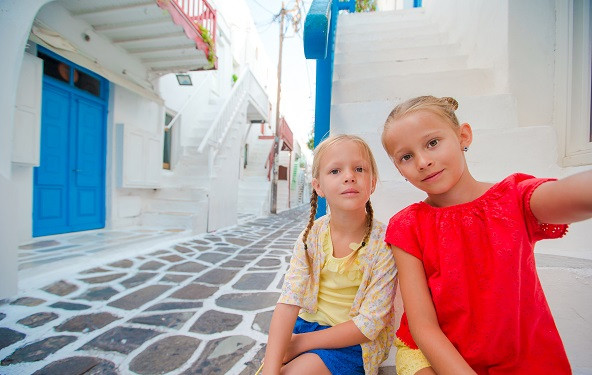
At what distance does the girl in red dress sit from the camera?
2.62 ft

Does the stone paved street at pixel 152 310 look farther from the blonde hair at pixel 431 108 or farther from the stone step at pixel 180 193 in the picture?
the stone step at pixel 180 193

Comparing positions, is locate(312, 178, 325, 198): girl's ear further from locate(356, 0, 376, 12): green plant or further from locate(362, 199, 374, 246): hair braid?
locate(356, 0, 376, 12): green plant

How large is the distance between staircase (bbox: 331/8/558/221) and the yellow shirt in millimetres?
561

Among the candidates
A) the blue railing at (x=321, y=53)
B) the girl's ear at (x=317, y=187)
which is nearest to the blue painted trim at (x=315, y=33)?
the blue railing at (x=321, y=53)

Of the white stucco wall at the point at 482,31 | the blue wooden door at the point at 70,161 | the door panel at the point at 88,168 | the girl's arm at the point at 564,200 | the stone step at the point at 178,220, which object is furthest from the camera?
the stone step at the point at 178,220

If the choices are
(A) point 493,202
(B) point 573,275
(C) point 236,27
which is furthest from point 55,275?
(C) point 236,27

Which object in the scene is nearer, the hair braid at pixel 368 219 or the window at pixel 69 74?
the hair braid at pixel 368 219

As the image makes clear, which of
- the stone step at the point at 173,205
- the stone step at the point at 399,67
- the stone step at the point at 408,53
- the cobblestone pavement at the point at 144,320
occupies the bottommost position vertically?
the cobblestone pavement at the point at 144,320

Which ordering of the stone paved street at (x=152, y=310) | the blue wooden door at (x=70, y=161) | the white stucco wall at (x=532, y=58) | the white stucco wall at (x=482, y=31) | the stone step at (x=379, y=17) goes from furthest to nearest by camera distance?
the blue wooden door at (x=70, y=161) < the stone step at (x=379, y=17) < the white stucco wall at (x=482, y=31) < the white stucco wall at (x=532, y=58) < the stone paved street at (x=152, y=310)

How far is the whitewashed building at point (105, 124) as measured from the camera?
3.26 metres

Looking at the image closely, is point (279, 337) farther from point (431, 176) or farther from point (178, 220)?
point (178, 220)

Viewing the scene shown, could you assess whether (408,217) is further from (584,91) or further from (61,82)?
(61,82)

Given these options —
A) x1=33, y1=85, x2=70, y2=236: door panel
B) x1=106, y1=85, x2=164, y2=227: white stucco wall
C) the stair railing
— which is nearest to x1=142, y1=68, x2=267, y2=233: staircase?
the stair railing

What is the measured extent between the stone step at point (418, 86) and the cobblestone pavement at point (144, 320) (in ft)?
6.58
